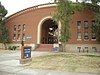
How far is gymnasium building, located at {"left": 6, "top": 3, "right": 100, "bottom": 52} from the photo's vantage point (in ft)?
161

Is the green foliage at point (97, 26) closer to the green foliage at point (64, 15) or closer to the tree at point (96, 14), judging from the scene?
the tree at point (96, 14)

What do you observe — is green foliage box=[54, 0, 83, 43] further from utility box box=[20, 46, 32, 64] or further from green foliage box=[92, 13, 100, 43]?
utility box box=[20, 46, 32, 64]

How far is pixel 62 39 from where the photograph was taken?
43500mm

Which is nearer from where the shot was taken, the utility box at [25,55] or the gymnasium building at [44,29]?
the utility box at [25,55]

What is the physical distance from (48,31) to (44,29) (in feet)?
12.0

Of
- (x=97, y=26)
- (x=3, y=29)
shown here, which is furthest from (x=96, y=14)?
(x=3, y=29)

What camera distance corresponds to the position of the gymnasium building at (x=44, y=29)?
161 ft

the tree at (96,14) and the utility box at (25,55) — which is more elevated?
the tree at (96,14)

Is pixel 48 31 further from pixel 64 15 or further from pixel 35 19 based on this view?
pixel 64 15

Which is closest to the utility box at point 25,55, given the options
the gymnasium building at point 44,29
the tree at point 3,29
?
the gymnasium building at point 44,29

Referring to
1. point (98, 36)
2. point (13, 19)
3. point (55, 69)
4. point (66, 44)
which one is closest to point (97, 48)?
point (98, 36)

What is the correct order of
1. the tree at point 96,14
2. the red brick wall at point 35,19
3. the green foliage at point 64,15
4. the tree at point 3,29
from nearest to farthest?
the green foliage at point 64,15, the tree at point 96,14, the red brick wall at point 35,19, the tree at point 3,29

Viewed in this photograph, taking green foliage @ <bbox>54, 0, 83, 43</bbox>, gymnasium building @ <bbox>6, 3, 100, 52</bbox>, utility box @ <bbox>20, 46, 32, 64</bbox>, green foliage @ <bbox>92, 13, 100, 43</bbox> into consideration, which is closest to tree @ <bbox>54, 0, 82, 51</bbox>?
green foliage @ <bbox>54, 0, 83, 43</bbox>

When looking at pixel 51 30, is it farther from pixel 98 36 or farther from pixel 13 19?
pixel 98 36
